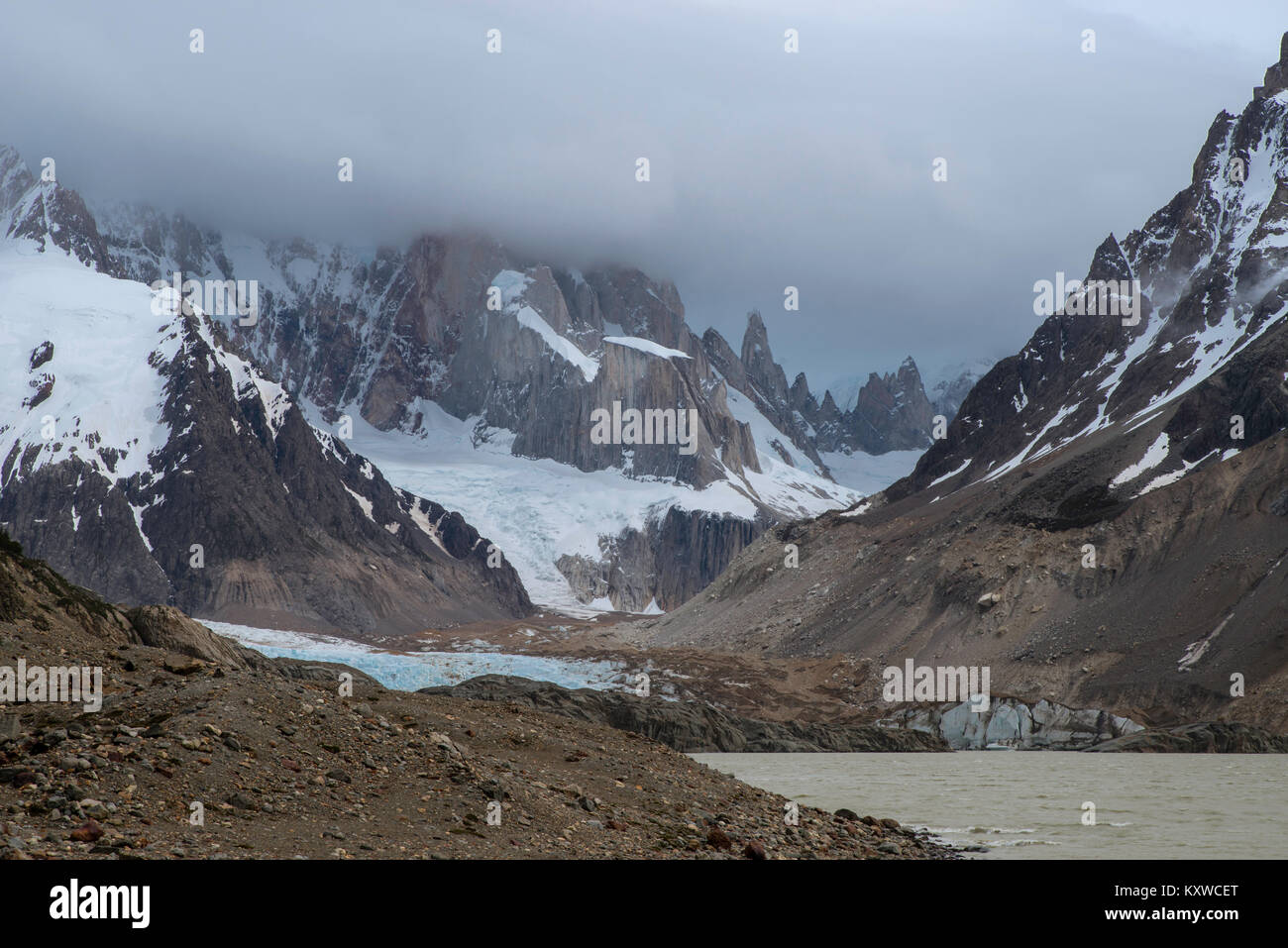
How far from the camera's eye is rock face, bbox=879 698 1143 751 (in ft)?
306

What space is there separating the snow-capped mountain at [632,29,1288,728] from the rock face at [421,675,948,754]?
21.9m

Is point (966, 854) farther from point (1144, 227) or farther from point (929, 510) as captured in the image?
point (1144, 227)

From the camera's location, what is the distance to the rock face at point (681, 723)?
3044 inches

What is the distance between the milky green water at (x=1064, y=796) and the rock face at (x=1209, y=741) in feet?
9.55

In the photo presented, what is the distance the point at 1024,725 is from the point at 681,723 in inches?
1245

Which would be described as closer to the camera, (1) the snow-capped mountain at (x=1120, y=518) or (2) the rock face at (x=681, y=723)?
(2) the rock face at (x=681, y=723)

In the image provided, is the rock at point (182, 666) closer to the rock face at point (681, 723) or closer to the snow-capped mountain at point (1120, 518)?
the rock face at point (681, 723)

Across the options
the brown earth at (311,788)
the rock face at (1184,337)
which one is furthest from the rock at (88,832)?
the rock face at (1184,337)

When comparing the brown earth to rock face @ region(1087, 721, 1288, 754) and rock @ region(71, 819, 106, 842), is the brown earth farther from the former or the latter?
rock face @ region(1087, 721, 1288, 754)

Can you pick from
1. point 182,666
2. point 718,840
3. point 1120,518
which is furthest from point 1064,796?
point 1120,518

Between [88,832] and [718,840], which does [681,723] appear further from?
[88,832]

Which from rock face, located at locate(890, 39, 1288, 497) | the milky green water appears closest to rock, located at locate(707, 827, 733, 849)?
the milky green water
